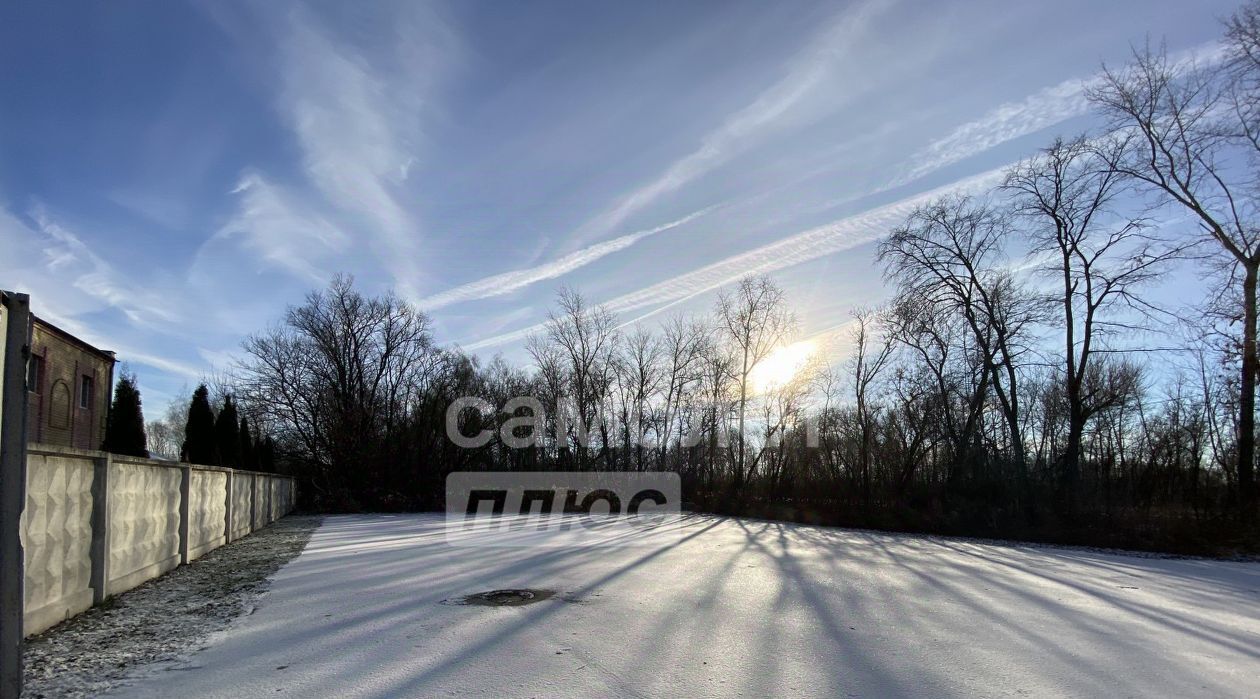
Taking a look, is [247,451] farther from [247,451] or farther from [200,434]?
[200,434]

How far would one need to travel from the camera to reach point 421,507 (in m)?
33.1

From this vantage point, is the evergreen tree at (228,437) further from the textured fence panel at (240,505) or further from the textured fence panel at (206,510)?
the textured fence panel at (206,510)

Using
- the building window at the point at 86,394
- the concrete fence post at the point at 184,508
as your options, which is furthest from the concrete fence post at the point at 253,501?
the building window at the point at 86,394

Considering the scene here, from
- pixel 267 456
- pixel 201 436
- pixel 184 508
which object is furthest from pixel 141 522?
pixel 267 456

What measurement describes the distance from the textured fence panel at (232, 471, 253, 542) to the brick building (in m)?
17.1

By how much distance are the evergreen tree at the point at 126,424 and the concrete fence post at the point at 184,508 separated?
25737 mm

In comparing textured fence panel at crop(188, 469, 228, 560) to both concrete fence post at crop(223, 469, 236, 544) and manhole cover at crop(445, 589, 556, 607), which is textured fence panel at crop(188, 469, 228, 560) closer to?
concrete fence post at crop(223, 469, 236, 544)

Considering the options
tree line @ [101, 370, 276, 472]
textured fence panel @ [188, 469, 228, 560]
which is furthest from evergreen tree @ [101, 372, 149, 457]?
textured fence panel @ [188, 469, 228, 560]

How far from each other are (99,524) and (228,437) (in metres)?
30.4

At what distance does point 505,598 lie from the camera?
800 cm

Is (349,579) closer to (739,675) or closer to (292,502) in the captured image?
(739,675)

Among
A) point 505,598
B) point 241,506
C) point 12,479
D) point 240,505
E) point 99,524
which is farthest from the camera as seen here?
point 241,506

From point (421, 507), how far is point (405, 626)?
27989mm

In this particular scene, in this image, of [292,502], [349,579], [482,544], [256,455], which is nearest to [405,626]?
[349,579]
